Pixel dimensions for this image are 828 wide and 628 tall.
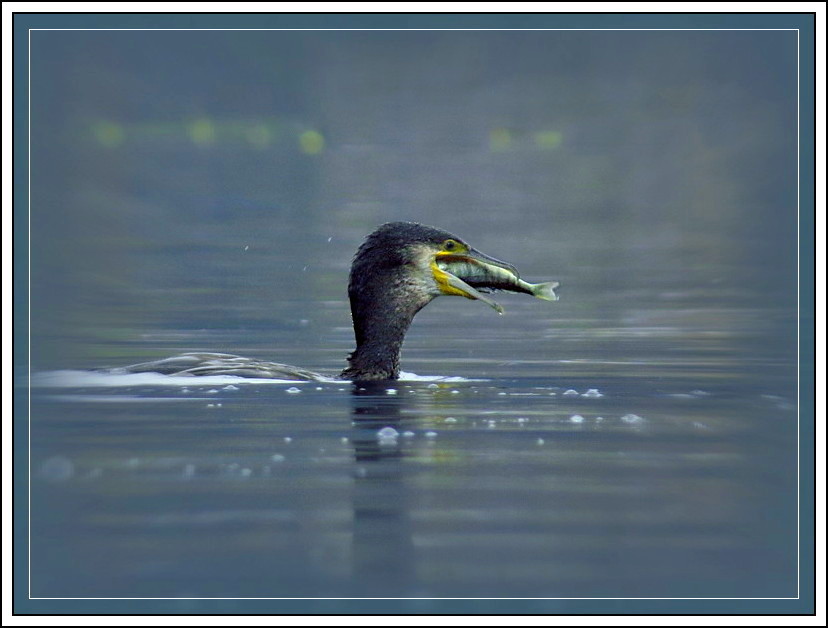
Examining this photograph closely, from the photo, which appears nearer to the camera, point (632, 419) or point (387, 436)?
point (387, 436)

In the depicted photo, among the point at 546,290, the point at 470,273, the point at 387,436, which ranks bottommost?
the point at 387,436

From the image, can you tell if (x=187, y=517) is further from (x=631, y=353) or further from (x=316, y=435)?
(x=631, y=353)

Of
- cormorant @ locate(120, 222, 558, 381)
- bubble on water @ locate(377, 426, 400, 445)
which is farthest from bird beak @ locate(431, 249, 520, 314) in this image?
bubble on water @ locate(377, 426, 400, 445)

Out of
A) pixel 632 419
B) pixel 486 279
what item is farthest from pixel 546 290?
pixel 632 419

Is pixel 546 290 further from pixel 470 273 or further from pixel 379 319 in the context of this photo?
pixel 379 319

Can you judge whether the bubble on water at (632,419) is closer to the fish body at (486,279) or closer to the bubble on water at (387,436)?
the bubble on water at (387,436)

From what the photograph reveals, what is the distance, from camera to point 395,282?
8.12m

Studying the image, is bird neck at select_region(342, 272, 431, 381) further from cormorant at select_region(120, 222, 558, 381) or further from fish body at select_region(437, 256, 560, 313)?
fish body at select_region(437, 256, 560, 313)

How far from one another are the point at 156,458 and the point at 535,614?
6.62 feet

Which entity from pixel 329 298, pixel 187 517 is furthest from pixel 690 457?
pixel 329 298

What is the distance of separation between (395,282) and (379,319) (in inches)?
9.5

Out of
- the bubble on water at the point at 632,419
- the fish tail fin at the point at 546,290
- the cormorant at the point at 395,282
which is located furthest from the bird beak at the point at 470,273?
the bubble on water at the point at 632,419

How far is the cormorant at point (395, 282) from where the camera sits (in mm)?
8070

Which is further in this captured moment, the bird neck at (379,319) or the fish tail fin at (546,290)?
the fish tail fin at (546,290)
